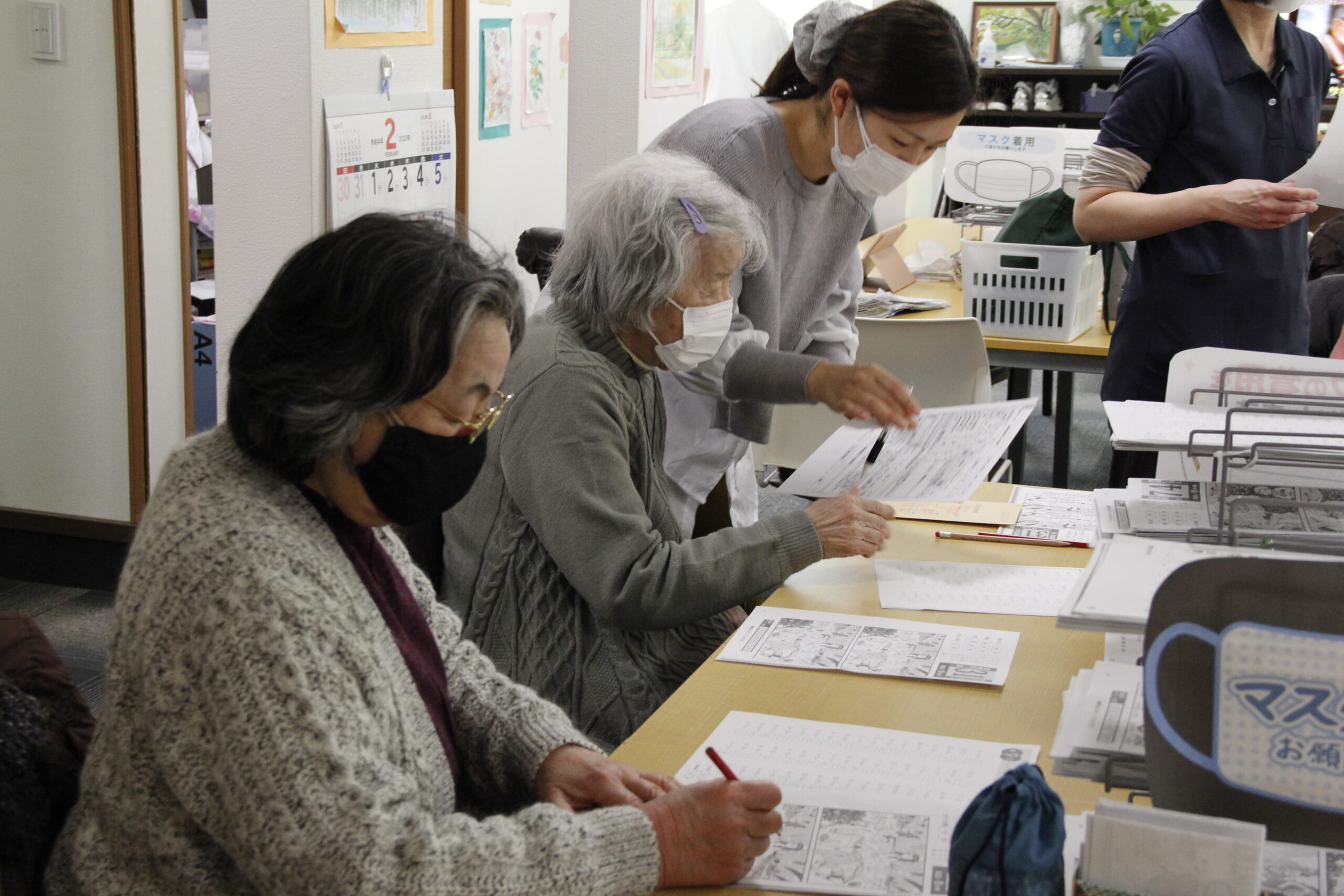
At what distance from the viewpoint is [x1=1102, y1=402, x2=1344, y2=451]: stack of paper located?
1.44 m

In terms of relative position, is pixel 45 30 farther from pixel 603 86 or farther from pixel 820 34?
pixel 820 34

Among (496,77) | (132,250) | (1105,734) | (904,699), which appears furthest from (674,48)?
(1105,734)

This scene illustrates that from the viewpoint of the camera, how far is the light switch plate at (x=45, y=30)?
3080 mm

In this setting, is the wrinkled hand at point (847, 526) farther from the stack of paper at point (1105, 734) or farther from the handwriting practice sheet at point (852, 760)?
the stack of paper at point (1105, 734)

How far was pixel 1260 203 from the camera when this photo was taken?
214 cm

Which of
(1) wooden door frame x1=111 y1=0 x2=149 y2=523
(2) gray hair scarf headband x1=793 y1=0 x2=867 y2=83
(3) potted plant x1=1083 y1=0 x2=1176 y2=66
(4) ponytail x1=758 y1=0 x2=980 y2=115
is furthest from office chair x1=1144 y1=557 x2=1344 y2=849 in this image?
(3) potted plant x1=1083 y1=0 x2=1176 y2=66

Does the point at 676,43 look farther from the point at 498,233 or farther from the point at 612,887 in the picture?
the point at 612,887

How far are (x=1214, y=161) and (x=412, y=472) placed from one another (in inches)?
70.0

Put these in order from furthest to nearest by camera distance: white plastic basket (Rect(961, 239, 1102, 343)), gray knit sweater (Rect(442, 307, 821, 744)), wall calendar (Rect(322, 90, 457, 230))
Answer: white plastic basket (Rect(961, 239, 1102, 343))
wall calendar (Rect(322, 90, 457, 230))
gray knit sweater (Rect(442, 307, 821, 744))

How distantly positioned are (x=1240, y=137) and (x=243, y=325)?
1.88m

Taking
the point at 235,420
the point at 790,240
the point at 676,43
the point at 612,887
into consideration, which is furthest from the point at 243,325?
the point at 676,43

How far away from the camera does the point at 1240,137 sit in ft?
7.52

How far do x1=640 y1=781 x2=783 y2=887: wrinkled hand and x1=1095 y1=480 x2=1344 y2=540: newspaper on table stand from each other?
0.65 metres

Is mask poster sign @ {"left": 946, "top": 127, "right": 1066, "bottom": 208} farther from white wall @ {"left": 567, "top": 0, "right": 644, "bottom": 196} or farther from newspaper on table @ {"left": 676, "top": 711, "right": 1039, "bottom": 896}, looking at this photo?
newspaper on table @ {"left": 676, "top": 711, "right": 1039, "bottom": 896}
